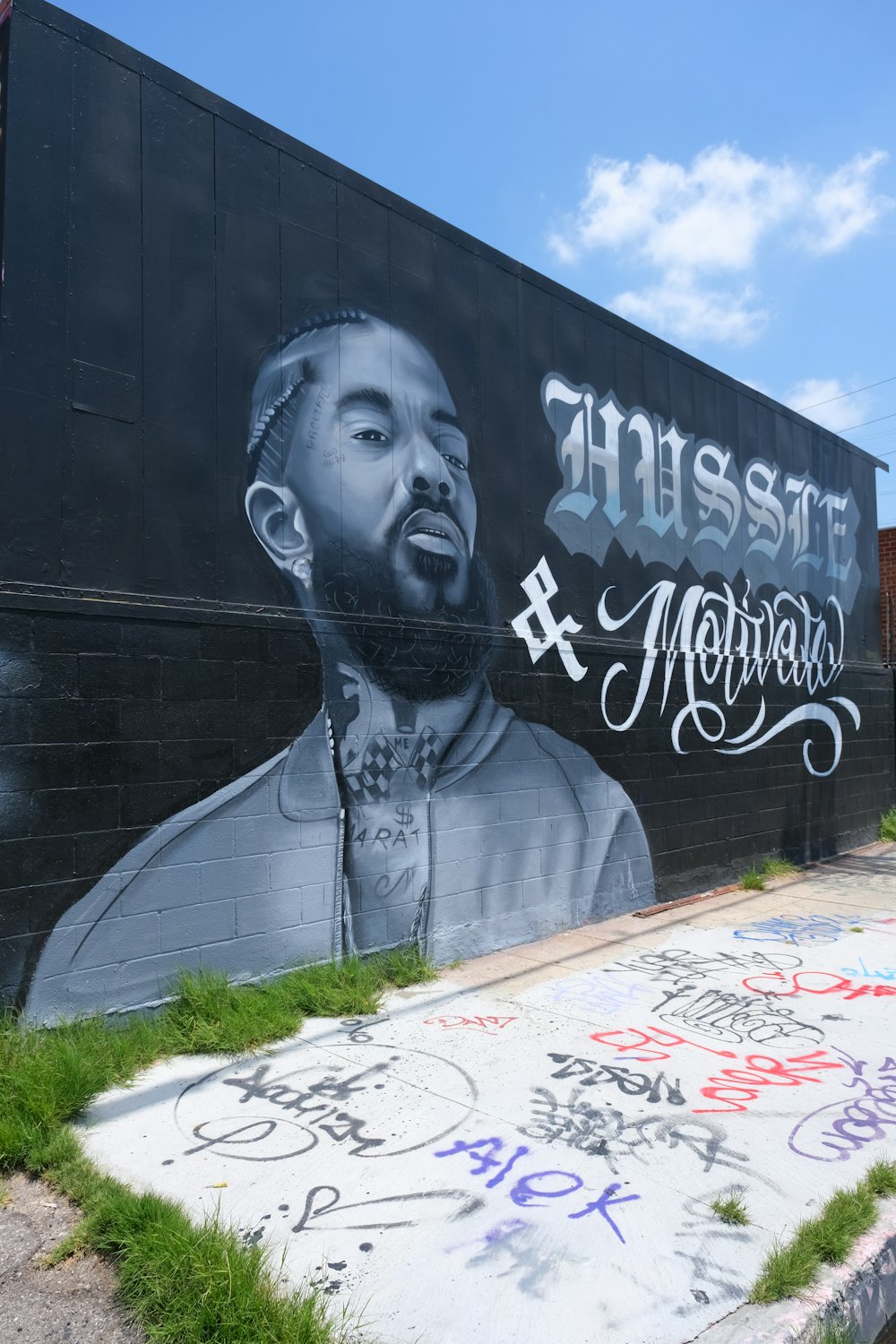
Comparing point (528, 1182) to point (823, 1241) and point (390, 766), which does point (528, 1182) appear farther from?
point (390, 766)

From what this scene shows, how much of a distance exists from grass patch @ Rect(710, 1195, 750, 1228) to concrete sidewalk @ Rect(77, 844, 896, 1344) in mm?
38

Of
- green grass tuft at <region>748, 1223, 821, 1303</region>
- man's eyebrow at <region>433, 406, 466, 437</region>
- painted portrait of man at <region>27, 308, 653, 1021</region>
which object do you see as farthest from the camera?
man's eyebrow at <region>433, 406, 466, 437</region>

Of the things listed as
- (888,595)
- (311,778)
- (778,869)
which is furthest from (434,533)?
(888,595)

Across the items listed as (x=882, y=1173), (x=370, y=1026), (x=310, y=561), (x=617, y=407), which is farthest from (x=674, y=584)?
(x=882, y=1173)

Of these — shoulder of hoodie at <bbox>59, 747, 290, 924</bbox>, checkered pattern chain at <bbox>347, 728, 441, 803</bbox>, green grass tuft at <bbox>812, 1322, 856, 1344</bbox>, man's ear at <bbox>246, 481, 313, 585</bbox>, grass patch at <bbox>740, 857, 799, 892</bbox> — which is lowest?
green grass tuft at <bbox>812, 1322, 856, 1344</bbox>

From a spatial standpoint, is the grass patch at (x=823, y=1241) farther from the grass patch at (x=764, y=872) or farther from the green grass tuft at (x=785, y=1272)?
the grass patch at (x=764, y=872)

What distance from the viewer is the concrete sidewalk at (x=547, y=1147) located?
10.4 feet

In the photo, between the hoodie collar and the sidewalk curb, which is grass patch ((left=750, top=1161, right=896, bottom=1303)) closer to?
the sidewalk curb

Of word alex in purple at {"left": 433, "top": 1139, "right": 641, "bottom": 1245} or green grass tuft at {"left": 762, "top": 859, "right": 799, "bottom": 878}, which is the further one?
green grass tuft at {"left": 762, "top": 859, "right": 799, "bottom": 878}

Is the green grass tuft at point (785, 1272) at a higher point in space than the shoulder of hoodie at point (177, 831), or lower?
lower

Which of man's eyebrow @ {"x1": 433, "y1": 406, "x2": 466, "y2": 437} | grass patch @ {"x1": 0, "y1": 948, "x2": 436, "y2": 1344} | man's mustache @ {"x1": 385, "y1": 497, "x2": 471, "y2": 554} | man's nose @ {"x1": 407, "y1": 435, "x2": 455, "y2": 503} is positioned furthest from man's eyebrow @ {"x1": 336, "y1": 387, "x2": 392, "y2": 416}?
grass patch @ {"x1": 0, "y1": 948, "x2": 436, "y2": 1344}

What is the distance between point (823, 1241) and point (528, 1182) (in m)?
1.08

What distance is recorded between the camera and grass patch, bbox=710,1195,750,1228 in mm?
3613

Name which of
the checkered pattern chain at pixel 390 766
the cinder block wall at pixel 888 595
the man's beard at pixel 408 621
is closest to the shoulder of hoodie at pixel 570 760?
the man's beard at pixel 408 621
